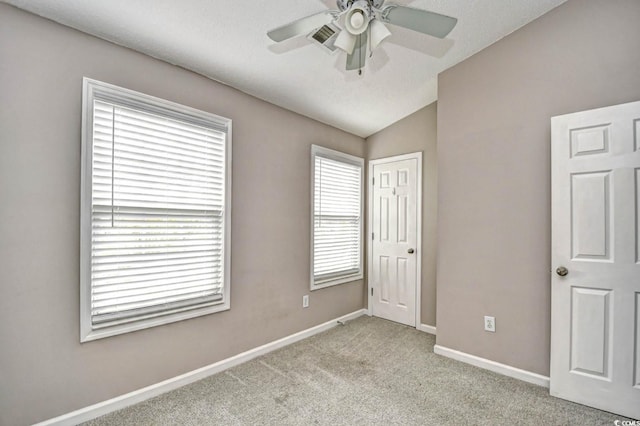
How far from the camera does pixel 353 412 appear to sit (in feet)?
6.98

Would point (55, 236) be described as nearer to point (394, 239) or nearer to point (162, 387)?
point (162, 387)

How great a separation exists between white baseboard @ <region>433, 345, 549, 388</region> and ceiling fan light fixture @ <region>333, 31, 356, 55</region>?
8.94 ft

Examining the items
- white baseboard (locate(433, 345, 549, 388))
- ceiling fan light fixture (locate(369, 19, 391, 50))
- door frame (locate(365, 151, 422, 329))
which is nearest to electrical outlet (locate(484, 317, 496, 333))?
white baseboard (locate(433, 345, 549, 388))

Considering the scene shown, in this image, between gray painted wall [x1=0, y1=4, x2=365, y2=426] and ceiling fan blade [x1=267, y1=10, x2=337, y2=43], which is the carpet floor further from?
ceiling fan blade [x1=267, y1=10, x2=337, y2=43]

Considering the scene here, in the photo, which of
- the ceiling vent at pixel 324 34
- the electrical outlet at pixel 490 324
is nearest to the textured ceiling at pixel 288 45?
the ceiling vent at pixel 324 34

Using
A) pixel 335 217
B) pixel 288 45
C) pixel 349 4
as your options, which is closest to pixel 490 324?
pixel 335 217

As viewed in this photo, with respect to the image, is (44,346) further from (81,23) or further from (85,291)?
(81,23)

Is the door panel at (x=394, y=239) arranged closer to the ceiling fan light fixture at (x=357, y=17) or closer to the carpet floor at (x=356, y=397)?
the carpet floor at (x=356, y=397)

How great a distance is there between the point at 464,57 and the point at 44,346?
3819 mm

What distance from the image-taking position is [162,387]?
7.59ft

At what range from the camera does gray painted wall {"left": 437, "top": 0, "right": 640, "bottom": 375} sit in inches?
91.0

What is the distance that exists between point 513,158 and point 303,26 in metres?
2.04

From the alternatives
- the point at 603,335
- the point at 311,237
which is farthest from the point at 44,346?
the point at 603,335

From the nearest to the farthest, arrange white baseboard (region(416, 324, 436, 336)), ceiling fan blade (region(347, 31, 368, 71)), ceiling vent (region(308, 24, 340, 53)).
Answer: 1. ceiling vent (region(308, 24, 340, 53))
2. ceiling fan blade (region(347, 31, 368, 71))
3. white baseboard (region(416, 324, 436, 336))
